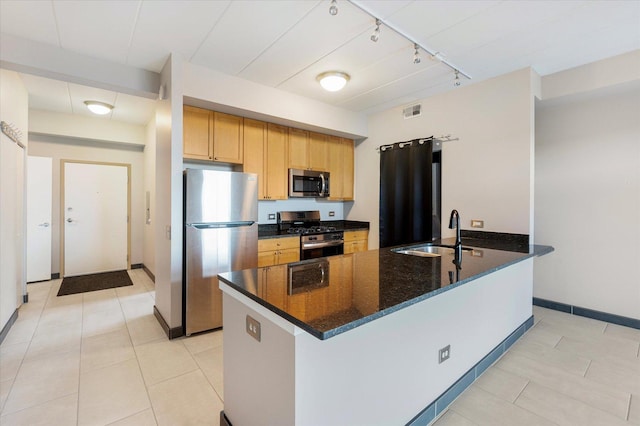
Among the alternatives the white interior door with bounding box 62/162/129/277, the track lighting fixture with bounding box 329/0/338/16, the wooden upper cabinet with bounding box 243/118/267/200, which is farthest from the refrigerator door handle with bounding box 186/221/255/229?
the white interior door with bounding box 62/162/129/277

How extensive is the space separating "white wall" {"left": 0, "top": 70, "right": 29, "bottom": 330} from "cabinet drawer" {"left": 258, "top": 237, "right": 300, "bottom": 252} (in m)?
2.38

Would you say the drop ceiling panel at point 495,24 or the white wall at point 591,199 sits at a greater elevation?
the drop ceiling panel at point 495,24

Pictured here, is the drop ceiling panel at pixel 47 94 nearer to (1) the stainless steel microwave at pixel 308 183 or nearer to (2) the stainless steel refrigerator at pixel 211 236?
(2) the stainless steel refrigerator at pixel 211 236

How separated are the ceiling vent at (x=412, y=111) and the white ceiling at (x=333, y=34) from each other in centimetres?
61

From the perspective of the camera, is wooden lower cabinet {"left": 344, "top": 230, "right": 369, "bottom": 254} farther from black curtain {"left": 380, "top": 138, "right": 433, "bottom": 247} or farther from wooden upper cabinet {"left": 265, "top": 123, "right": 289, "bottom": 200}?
wooden upper cabinet {"left": 265, "top": 123, "right": 289, "bottom": 200}

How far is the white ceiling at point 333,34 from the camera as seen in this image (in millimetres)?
2096

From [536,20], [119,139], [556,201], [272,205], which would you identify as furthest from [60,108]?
[556,201]

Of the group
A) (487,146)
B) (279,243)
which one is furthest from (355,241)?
(487,146)

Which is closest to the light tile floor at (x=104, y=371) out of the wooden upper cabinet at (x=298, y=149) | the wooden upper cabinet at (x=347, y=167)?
the wooden upper cabinet at (x=298, y=149)

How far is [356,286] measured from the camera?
4.75 ft

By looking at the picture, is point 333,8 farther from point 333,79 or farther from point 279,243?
point 279,243

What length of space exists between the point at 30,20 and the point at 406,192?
3.98 meters

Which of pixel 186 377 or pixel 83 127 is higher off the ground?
pixel 83 127

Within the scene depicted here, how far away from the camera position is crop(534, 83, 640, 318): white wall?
3.04m
